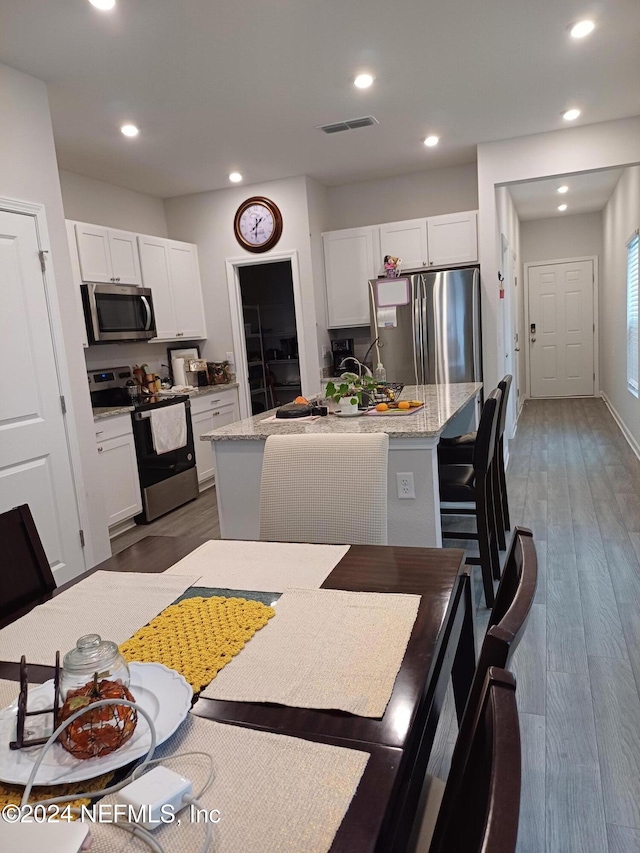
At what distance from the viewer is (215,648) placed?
1.01m

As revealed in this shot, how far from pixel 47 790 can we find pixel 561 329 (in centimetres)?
936

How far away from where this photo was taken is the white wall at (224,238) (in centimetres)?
535

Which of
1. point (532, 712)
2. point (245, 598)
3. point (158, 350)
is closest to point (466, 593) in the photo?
point (245, 598)

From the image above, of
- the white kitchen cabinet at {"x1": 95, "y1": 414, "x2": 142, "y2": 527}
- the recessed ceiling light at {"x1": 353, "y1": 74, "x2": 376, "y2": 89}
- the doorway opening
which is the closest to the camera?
the recessed ceiling light at {"x1": 353, "y1": 74, "x2": 376, "y2": 89}

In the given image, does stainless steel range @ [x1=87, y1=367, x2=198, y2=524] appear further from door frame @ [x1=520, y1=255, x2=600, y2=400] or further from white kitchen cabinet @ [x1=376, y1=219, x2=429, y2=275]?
door frame @ [x1=520, y1=255, x2=600, y2=400]

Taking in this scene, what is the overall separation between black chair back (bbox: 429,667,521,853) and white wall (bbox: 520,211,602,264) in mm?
9099

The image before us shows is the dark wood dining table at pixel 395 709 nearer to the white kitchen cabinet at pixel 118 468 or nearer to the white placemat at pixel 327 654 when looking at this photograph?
the white placemat at pixel 327 654

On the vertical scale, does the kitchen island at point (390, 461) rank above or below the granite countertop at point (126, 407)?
below

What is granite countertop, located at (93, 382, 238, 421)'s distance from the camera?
4008 mm

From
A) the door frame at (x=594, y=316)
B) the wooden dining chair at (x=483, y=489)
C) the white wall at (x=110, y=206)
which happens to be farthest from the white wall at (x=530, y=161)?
the door frame at (x=594, y=316)

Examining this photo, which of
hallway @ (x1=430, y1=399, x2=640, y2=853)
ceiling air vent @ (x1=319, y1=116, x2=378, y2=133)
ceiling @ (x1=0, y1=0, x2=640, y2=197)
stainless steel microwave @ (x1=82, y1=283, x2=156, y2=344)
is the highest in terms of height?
ceiling air vent @ (x1=319, y1=116, x2=378, y2=133)

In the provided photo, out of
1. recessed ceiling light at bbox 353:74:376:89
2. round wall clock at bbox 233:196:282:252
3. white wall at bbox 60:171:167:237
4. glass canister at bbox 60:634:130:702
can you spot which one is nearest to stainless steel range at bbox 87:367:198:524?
white wall at bbox 60:171:167:237

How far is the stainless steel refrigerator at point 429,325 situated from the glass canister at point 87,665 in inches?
176

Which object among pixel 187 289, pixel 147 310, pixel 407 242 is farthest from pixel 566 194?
pixel 147 310
